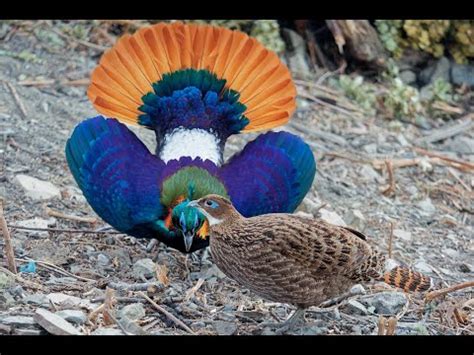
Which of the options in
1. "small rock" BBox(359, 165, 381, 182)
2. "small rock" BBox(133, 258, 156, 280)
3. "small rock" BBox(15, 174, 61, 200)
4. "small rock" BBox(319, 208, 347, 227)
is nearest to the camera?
"small rock" BBox(133, 258, 156, 280)

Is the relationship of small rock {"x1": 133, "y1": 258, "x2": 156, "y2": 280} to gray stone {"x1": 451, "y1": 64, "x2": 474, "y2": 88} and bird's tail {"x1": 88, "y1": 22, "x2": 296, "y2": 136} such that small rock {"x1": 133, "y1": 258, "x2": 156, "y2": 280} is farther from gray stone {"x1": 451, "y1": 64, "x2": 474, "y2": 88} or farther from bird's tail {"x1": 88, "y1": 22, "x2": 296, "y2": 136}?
gray stone {"x1": 451, "y1": 64, "x2": 474, "y2": 88}

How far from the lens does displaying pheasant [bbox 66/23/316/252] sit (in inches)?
155

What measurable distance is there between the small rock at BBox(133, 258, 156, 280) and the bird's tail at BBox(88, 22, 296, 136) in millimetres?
623

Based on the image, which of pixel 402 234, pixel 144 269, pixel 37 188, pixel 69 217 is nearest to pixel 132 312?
pixel 144 269

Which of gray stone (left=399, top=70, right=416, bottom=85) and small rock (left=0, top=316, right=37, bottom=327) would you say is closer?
small rock (left=0, top=316, right=37, bottom=327)

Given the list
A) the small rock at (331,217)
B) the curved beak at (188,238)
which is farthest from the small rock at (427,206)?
the curved beak at (188,238)

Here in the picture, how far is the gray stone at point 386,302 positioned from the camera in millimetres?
3854

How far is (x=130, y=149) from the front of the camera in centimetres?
412

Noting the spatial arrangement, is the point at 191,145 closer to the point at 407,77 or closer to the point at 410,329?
the point at 410,329

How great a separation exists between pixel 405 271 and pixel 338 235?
0.33 m

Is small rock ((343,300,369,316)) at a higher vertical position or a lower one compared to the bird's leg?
lower

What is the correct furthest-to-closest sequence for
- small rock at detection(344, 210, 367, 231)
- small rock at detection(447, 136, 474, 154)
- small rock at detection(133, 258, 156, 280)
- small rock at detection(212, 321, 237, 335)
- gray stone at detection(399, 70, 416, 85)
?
1. gray stone at detection(399, 70, 416, 85)
2. small rock at detection(447, 136, 474, 154)
3. small rock at detection(344, 210, 367, 231)
4. small rock at detection(133, 258, 156, 280)
5. small rock at detection(212, 321, 237, 335)

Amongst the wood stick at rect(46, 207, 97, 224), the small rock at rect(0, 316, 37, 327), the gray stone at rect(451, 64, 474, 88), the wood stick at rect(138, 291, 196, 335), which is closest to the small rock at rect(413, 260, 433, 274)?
→ the wood stick at rect(138, 291, 196, 335)

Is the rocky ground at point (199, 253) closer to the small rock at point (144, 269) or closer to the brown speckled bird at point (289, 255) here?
the small rock at point (144, 269)
